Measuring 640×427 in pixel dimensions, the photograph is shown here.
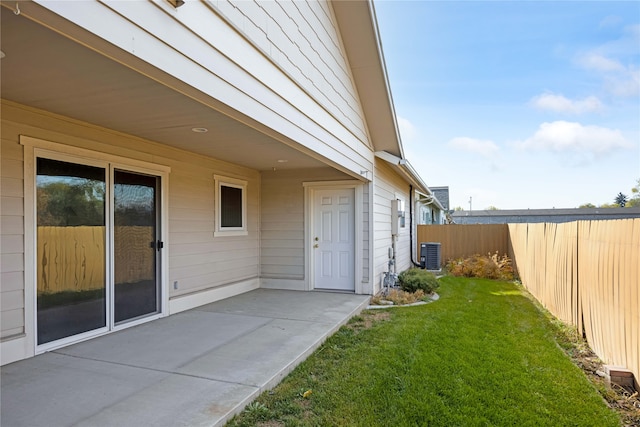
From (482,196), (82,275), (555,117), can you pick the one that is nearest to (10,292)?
(82,275)

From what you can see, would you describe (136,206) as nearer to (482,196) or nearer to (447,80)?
(447,80)

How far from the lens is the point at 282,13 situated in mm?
3967

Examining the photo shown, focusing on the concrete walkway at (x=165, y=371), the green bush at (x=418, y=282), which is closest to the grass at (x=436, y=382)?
the concrete walkway at (x=165, y=371)

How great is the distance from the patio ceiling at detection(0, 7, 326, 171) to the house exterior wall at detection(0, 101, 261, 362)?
18 cm

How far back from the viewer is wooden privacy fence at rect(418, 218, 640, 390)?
342cm

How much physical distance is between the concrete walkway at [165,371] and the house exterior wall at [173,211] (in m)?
0.72

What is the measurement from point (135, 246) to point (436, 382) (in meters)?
4.04

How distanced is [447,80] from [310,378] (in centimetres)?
1654

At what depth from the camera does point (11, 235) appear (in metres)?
3.54

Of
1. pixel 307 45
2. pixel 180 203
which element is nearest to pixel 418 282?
pixel 180 203

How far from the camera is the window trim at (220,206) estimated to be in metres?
6.68

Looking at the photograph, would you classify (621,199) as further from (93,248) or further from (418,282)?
(93,248)

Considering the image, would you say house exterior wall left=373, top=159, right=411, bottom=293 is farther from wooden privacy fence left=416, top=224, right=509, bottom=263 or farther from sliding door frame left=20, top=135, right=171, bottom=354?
sliding door frame left=20, top=135, right=171, bottom=354

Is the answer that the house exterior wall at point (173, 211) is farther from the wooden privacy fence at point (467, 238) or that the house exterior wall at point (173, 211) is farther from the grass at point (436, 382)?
the wooden privacy fence at point (467, 238)
